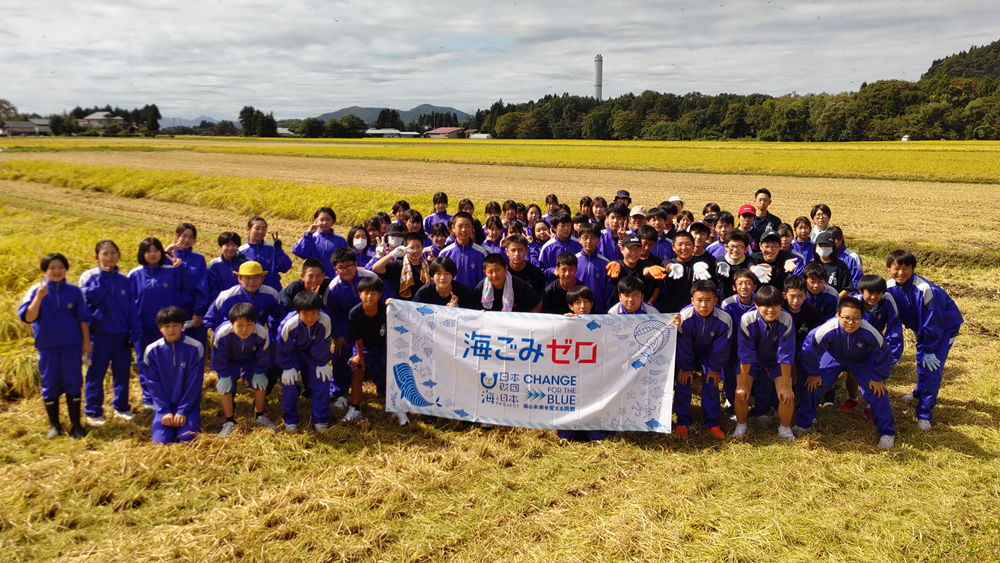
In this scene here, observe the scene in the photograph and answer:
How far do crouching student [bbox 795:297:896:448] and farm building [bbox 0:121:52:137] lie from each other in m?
130

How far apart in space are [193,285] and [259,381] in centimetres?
167

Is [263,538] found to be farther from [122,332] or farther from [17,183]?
[17,183]

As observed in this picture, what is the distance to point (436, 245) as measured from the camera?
7.88 meters

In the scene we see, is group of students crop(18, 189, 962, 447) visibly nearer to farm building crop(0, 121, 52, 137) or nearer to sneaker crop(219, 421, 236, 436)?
sneaker crop(219, 421, 236, 436)

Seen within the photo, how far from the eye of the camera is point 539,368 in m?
5.53

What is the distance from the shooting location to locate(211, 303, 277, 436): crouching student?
17.7 feet

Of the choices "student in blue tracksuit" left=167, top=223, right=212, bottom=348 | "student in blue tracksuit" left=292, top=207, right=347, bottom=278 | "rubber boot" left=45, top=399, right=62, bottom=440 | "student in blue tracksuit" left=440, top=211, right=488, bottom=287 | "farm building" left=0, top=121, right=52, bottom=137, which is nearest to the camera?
"rubber boot" left=45, top=399, right=62, bottom=440

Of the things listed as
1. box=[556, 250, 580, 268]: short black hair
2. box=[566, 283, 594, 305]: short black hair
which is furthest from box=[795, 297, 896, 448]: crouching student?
box=[556, 250, 580, 268]: short black hair

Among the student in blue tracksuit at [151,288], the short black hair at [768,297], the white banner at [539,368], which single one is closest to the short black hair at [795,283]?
the short black hair at [768,297]

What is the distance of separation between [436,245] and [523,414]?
3189mm

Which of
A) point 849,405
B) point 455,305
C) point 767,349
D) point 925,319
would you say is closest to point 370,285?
point 455,305

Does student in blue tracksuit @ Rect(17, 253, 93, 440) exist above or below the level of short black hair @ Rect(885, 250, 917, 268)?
below

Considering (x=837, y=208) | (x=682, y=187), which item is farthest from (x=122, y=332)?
(x=682, y=187)

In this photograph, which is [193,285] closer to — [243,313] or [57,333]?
[57,333]
